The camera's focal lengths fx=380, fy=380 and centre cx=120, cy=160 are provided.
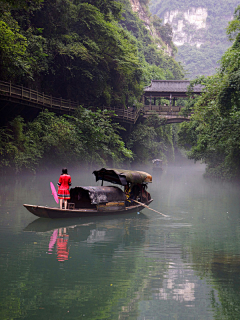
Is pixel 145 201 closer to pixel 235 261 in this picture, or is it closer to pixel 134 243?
pixel 134 243

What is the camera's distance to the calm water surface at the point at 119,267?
5.54m

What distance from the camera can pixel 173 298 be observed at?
5918 millimetres

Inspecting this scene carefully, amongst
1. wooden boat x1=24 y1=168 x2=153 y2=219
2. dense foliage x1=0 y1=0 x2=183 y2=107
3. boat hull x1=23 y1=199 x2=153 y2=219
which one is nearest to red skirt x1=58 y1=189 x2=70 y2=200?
wooden boat x1=24 y1=168 x2=153 y2=219

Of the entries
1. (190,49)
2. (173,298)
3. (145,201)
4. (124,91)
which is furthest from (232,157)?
(190,49)

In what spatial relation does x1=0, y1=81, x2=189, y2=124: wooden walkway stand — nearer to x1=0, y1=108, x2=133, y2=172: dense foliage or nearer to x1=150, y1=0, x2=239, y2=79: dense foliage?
x1=0, y1=108, x2=133, y2=172: dense foliage

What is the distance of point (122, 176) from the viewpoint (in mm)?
14211

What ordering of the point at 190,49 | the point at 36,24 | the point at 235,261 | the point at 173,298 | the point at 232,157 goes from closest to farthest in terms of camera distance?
1. the point at 173,298
2. the point at 235,261
3. the point at 232,157
4. the point at 36,24
5. the point at 190,49

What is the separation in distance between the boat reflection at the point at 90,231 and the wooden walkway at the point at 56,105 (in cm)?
1386

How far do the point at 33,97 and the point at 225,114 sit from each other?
13806 millimetres

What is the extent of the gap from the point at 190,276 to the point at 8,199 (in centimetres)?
1117

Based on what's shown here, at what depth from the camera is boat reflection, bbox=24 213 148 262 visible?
939 cm

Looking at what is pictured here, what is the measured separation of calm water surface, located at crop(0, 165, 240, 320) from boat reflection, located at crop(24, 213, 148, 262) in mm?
26

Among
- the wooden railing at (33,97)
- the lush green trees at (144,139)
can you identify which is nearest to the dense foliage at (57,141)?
the wooden railing at (33,97)

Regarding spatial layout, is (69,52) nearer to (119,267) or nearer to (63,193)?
(63,193)
